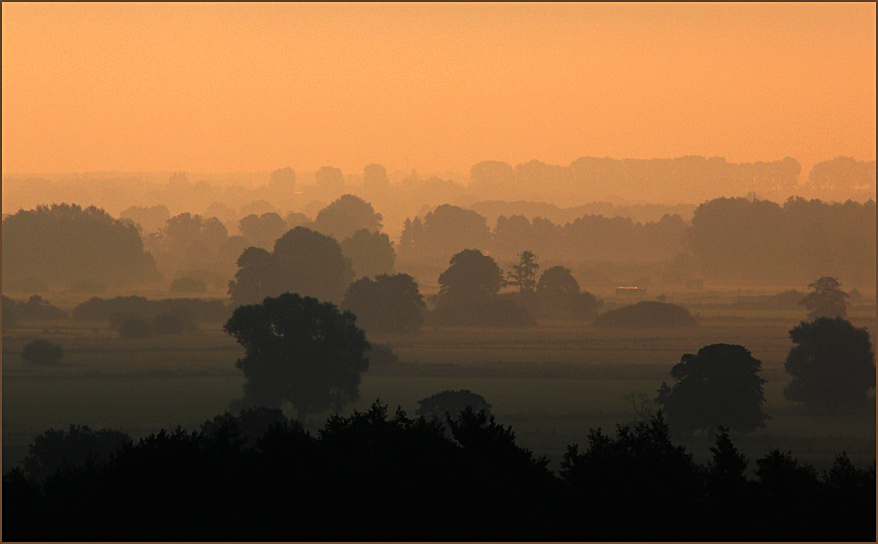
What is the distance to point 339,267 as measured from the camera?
7205 inches

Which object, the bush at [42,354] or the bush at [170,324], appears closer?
the bush at [42,354]

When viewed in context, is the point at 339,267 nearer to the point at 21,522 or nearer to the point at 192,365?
the point at 192,365

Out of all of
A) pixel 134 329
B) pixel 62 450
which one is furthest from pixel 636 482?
pixel 134 329

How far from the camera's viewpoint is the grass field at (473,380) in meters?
76.8

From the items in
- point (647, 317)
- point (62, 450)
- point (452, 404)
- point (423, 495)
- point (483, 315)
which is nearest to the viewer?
point (423, 495)

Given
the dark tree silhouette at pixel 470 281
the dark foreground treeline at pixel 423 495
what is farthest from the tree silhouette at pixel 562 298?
the dark foreground treeline at pixel 423 495

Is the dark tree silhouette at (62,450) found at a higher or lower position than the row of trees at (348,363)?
lower

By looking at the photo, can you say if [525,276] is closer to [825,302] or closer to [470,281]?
[470,281]

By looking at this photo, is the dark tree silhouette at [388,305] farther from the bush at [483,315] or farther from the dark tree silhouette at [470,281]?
the dark tree silhouette at [470,281]

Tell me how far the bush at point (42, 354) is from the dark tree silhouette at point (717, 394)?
225 feet

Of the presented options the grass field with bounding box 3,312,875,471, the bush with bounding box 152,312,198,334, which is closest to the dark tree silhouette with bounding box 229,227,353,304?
the bush with bounding box 152,312,198,334

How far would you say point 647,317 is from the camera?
511 ft

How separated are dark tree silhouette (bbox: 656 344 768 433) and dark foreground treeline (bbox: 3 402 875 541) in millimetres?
42666

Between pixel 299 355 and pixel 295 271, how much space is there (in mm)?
92159
